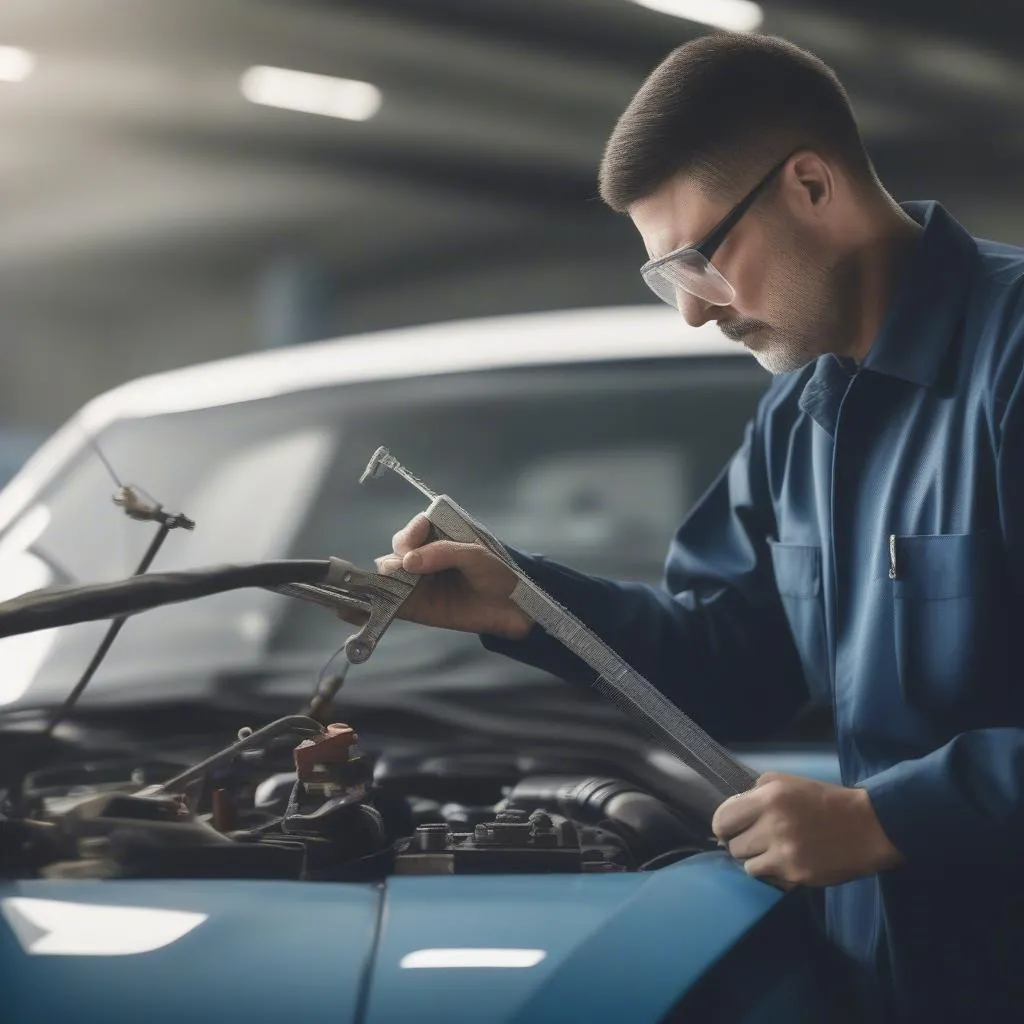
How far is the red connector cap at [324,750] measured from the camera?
0.92m

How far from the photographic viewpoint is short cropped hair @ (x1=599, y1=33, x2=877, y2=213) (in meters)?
0.87

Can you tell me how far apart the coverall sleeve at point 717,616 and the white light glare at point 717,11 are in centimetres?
54

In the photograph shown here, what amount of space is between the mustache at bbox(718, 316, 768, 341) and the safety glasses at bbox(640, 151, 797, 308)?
2 centimetres

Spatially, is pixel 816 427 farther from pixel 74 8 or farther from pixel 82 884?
pixel 74 8

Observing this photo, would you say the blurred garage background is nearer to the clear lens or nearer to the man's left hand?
the clear lens

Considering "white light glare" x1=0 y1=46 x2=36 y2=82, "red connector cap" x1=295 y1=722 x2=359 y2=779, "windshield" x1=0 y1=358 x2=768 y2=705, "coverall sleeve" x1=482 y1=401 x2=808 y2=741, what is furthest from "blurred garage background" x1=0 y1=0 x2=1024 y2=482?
"red connector cap" x1=295 y1=722 x2=359 y2=779

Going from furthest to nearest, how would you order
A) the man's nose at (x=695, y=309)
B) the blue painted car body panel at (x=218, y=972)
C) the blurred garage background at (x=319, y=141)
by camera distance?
the blurred garage background at (x=319, y=141) < the man's nose at (x=695, y=309) < the blue painted car body panel at (x=218, y=972)

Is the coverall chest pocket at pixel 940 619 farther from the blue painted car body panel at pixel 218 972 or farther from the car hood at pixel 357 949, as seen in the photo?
the blue painted car body panel at pixel 218 972

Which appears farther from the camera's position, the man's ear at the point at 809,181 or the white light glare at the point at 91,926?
the man's ear at the point at 809,181

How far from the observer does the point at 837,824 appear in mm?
767

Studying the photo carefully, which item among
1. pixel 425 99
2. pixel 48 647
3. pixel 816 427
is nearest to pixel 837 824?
pixel 816 427

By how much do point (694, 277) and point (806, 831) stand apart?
0.41m

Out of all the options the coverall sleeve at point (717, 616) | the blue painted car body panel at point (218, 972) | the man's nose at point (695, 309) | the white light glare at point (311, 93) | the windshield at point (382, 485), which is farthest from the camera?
the white light glare at point (311, 93)

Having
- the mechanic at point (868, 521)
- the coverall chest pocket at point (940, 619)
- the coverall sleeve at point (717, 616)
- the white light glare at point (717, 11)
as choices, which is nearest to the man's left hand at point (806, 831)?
the mechanic at point (868, 521)
